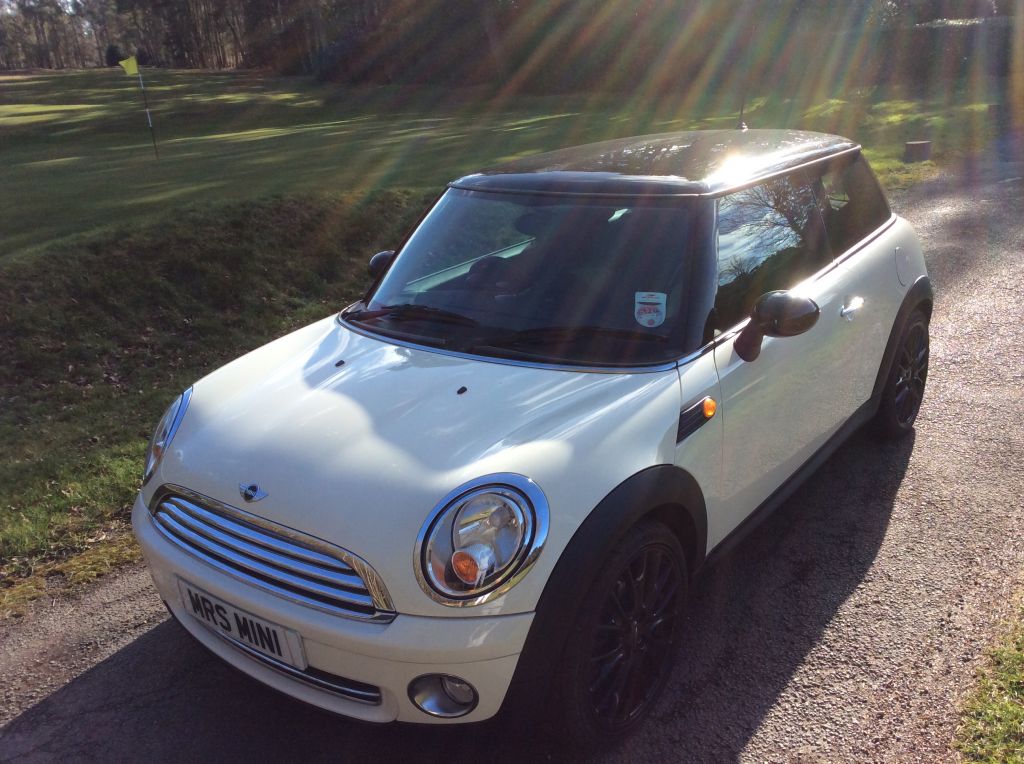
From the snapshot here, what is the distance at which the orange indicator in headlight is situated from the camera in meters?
2.19

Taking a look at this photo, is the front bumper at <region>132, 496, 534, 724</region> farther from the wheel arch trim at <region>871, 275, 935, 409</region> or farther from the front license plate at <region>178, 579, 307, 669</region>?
the wheel arch trim at <region>871, 275, 935, 409</region>

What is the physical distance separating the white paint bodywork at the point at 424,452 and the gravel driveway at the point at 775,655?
0.38 meters

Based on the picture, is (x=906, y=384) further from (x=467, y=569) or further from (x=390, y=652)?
(x=390, y=652)

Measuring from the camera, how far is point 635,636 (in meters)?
2.60

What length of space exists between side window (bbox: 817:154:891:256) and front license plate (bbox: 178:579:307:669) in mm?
2944

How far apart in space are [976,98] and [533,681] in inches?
1004

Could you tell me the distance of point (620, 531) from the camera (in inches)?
93.8

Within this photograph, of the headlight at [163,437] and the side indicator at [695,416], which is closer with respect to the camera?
the side indicator at [695,416]

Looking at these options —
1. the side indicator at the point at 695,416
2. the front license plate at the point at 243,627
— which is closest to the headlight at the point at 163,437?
the front license plate at the point at 243,627

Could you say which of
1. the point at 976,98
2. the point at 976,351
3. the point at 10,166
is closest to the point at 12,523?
the point at 976,351

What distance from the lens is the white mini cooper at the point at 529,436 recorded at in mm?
2240

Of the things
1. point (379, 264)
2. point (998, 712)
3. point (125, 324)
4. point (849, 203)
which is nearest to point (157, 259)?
point (125, 324)

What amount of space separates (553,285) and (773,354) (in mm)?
885

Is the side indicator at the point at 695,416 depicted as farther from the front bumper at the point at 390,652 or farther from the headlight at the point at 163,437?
the headlight at the point at 163,437
